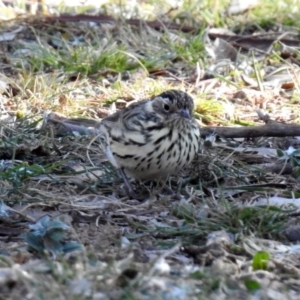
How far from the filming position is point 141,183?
6.10 m

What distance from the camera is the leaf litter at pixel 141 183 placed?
3.90 metres

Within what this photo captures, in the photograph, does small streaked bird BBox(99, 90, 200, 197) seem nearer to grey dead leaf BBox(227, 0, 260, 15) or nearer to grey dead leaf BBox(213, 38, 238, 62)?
grey dead leaf BBox(213, 38, 238, 62)

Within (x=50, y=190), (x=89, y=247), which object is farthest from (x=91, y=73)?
(x=89, y=247)

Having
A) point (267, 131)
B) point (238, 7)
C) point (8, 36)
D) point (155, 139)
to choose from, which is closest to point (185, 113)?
point (155, 139)

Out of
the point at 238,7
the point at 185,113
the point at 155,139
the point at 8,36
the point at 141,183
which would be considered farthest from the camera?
the point at 238,7

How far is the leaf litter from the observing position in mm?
3898

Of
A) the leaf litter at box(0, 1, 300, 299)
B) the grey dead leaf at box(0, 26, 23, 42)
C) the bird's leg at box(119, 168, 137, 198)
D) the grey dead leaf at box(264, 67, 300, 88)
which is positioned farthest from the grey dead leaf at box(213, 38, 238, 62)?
the bird's leg at box(119, 168, 137, 198)

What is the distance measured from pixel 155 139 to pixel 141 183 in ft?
1.64

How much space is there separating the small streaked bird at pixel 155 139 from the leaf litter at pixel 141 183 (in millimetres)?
164

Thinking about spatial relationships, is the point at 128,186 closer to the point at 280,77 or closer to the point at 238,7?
the point at 280,77

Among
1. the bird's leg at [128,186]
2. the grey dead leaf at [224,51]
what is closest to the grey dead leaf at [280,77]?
the grey dead leaf at [224,51]

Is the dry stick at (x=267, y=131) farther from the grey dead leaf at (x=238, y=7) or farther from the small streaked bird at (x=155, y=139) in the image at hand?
the grey dead leaf at (x=238, y=7)

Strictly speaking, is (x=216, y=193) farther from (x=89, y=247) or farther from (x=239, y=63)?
(x=239, y=63)

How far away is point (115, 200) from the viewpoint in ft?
18.4
